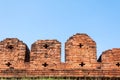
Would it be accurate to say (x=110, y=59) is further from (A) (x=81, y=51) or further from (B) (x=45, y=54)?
(B) (x=45, y=54)

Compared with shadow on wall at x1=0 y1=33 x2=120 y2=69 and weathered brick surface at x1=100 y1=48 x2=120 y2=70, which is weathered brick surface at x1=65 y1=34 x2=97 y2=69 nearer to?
shadow on wall at x1=0 y1=33 x2=120 y2=69

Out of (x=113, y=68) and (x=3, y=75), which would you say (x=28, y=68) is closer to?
(x=3, y=75)

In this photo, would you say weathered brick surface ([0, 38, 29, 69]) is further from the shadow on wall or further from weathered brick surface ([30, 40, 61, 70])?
weathered brick surface ([30, 40, 61, 70])

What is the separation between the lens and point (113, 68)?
11.0 metres

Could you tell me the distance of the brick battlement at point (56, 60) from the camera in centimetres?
1095

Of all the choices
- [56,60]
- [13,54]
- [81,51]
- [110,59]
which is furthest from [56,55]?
[110,59]

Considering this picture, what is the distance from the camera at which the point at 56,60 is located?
36.3 feet

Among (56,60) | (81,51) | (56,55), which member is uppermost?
(81,51)

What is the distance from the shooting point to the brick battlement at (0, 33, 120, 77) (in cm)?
1095

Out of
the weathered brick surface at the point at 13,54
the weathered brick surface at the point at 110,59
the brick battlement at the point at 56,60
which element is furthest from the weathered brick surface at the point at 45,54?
the weathered brick surface at the point at 110,59

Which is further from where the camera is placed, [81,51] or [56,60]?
[81,51]

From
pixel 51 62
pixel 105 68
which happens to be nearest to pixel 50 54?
pixel 51 62

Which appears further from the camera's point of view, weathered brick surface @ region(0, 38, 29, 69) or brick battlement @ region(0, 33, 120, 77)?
weathered brick surface @ region(0, 38, 29, 69)

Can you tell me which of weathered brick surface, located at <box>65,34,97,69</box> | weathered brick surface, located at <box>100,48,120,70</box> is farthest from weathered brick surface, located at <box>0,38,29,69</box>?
weathered brick surface, located at <box>100,48,120,70</box>
